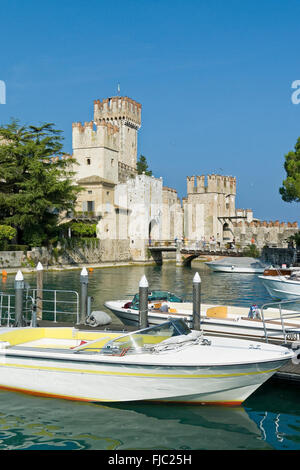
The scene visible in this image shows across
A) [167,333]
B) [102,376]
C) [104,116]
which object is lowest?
[102,376]

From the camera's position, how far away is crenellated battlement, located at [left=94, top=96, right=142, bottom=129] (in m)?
70.4

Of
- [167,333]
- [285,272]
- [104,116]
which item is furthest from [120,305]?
[104,116]

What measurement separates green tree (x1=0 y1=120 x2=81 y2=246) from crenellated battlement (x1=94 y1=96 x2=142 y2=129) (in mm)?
26793

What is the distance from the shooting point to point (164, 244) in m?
56.8

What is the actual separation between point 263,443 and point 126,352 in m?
2.91

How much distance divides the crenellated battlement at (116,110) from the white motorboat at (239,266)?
3255 centimetres

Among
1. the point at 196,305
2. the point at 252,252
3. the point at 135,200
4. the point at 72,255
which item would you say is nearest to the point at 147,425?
the point at 196,305

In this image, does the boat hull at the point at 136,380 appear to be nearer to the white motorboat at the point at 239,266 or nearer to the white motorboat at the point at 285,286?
the white motorboat at the point at 285,286

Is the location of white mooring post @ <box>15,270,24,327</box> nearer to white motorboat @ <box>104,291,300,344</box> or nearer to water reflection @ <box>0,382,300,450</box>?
water reflection @ <box>0,382,300,450</box>

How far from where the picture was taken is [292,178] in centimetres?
3703

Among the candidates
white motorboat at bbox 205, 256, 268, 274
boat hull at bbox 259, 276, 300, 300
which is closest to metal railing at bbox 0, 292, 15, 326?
boat hull at bbox 259, 276, 300, 300

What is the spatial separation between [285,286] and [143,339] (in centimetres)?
1448
